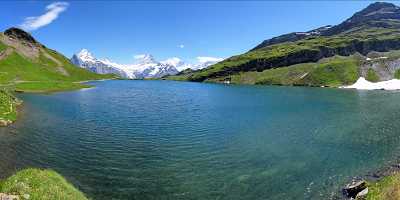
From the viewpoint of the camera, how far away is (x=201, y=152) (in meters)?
52.7

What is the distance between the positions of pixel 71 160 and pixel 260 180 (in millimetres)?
25172

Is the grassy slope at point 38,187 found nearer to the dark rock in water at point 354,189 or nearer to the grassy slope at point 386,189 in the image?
the dark rock in water at point 354,189

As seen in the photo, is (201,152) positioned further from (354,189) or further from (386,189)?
(386,189)

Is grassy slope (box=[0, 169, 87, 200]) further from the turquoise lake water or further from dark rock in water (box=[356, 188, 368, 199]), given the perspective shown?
dark rock in water (box=[356, 188, 368, 199])

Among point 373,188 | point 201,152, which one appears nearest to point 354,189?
point 373,188

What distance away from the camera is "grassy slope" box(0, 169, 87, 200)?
91.4 ft

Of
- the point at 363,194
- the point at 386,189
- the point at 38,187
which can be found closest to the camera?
the point at 38,187

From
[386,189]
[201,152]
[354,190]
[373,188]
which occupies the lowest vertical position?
[354,190]

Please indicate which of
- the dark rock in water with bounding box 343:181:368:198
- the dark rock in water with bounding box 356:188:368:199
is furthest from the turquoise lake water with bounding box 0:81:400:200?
the dark rock in water with bounding box 356:188:368:199

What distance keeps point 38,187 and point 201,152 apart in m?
26.8

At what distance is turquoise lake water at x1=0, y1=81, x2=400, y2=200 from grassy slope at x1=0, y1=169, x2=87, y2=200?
4342mm

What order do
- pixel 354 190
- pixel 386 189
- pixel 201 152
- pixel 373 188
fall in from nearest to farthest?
pixel 386 189 → pixel 373 188 → pixel 354 190 → pixel 201 152

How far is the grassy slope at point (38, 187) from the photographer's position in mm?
27859

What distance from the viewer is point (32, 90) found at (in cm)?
14812
